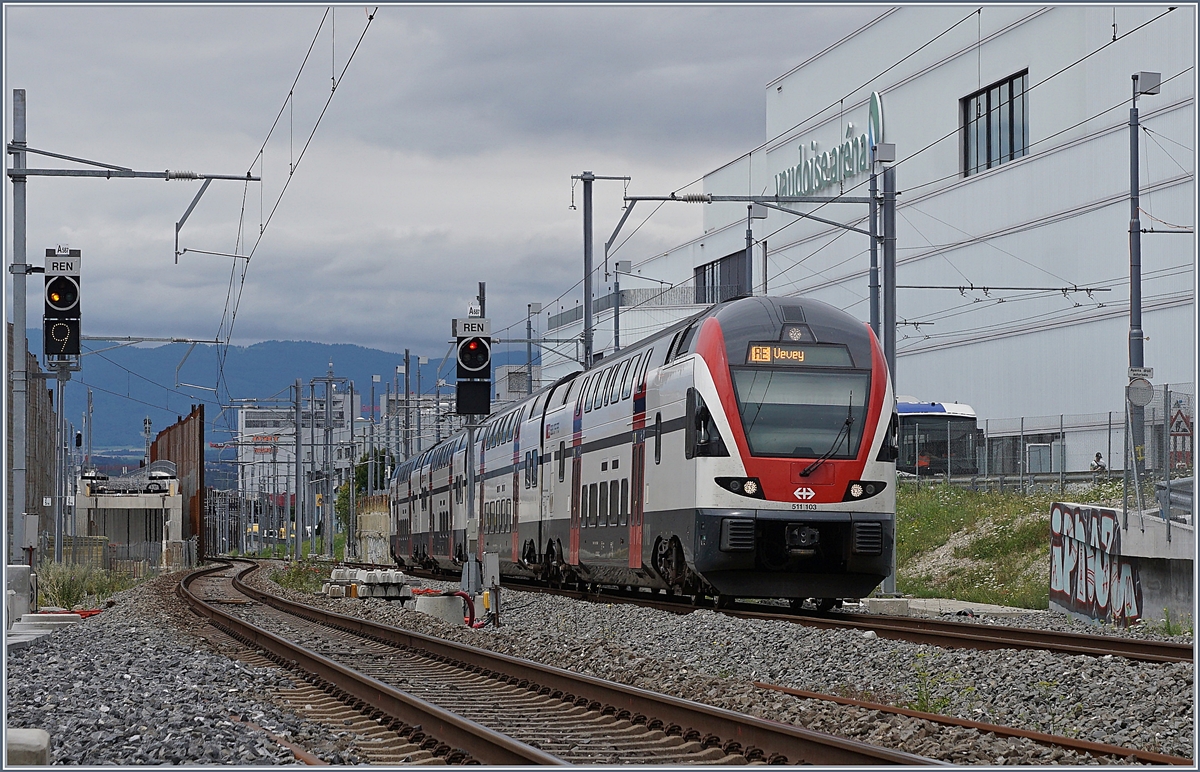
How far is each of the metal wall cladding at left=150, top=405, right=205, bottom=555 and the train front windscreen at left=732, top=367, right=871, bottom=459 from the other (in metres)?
59.8

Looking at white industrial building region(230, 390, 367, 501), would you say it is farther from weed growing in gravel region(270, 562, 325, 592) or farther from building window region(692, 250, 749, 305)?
weed growing in gravel region(270, 562, 325, 592)

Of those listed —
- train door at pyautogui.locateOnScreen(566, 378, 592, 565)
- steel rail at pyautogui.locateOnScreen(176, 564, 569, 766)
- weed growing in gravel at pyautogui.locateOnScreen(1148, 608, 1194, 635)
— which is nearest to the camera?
steel rail at pyautogui.locateOnScreen(176, 564, 569, 766)

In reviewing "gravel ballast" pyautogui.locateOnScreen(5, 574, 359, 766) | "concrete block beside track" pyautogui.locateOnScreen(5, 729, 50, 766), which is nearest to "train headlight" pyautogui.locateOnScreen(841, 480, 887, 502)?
"gravel ballast" pyautogui.locateOnScreen(5, 574, 359, 766)

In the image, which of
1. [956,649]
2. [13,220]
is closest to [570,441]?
[13,220]

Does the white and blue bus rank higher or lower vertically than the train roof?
lower

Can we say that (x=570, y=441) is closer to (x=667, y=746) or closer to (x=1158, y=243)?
(x=667, y=746)

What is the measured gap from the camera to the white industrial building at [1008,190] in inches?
1796

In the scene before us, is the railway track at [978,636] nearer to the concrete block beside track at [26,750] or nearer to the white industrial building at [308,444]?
the concrete block beside track at [26,750]

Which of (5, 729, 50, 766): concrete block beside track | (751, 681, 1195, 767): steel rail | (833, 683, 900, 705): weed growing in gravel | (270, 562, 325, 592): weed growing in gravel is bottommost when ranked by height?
(270, 562, 325, 592): weed growing in gravel

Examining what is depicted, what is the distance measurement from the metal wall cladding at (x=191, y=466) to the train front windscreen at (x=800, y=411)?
59.8m

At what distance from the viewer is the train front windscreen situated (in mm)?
18531

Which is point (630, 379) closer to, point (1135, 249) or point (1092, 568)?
point (1092, 568)

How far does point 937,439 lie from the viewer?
4606 centimetres

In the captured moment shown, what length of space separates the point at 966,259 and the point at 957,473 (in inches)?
586
